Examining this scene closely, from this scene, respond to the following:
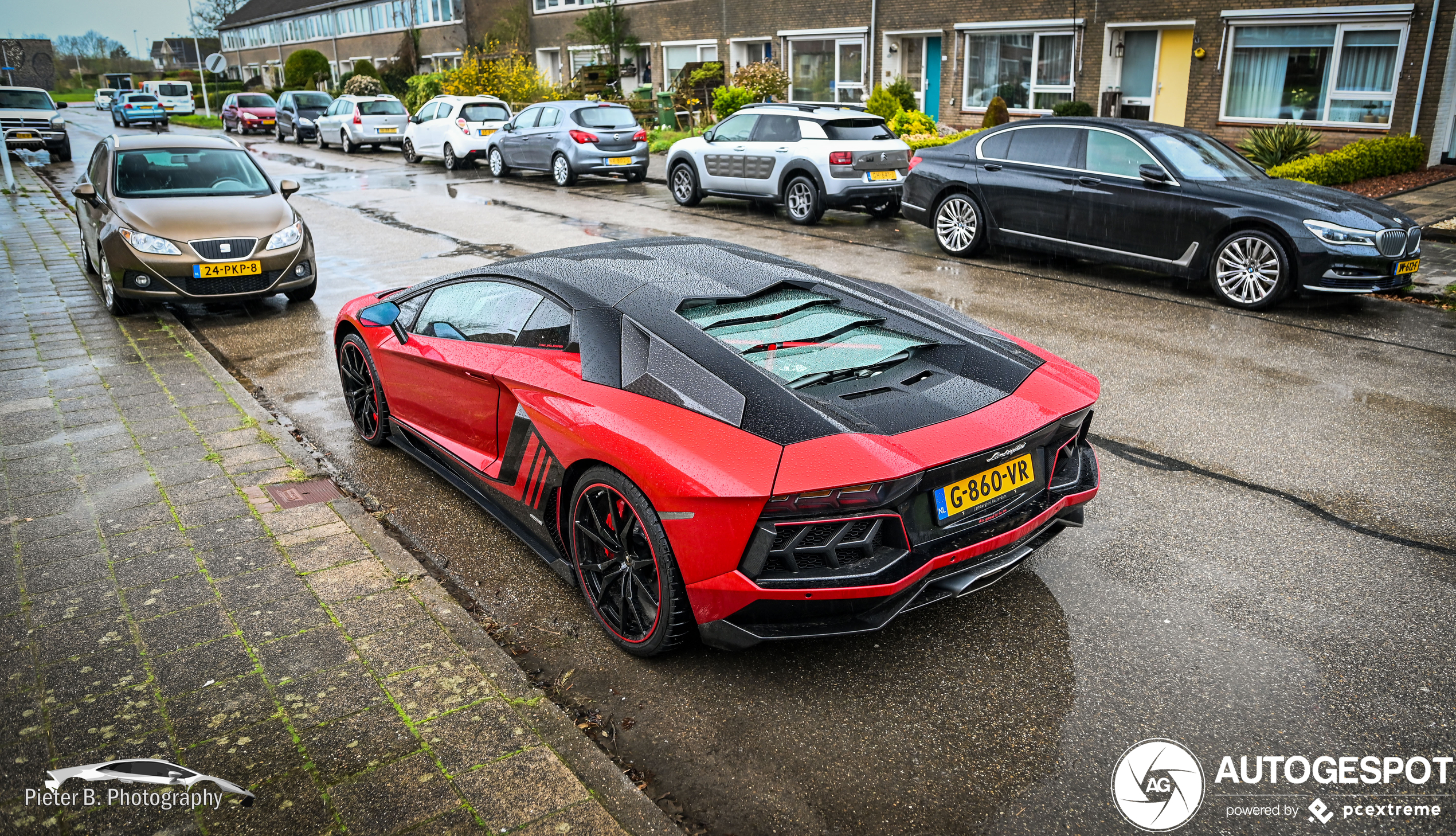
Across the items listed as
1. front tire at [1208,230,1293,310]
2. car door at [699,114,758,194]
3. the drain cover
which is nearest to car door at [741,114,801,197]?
car door at [699,114,758,194]

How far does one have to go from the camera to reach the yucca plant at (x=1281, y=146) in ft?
53.7

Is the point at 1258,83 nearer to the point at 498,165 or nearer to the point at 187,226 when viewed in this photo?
the point at 498,165

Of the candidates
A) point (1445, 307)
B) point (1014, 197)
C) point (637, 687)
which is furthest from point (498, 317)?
point (1445, 307)

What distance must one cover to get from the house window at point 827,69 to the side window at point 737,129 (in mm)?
12969

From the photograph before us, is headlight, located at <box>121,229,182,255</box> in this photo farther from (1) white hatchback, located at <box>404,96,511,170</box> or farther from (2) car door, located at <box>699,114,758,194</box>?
(1) white hatchback, located at <box>404,96,511,170</box>

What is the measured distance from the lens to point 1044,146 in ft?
35.7

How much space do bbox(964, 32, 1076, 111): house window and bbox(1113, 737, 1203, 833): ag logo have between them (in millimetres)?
22233

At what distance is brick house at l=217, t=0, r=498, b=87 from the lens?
151ft

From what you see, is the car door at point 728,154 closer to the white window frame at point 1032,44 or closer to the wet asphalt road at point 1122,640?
the wet asphalt road at point 1122,640

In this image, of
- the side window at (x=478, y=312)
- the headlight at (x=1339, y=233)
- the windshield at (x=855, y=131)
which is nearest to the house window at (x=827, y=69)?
the windshield at (x=855, y=131)

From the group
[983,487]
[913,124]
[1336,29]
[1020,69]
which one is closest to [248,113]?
[913,124]

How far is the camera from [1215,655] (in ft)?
11.9

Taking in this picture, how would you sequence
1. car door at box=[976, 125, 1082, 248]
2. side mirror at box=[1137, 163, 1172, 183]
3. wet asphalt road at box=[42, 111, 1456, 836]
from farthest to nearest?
car door at box=[976, 125, 1082, 248]
side mirror at box=[1137, 163, 1172, 183]
wet asphalt road at box=[42, 111, 1456, 836]

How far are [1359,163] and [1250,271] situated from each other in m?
8.30
